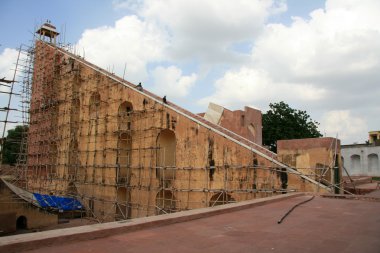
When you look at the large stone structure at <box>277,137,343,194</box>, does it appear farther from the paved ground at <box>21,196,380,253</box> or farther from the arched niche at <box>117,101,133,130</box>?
the arched niche at <box>117,101,133,130</box>

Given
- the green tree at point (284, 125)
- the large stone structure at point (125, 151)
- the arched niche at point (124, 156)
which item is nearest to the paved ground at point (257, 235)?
the large stone structure at point (125, 151)

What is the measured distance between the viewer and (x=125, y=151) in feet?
44.3

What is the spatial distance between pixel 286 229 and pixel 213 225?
3.08 ft

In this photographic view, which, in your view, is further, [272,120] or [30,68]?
[272,120]

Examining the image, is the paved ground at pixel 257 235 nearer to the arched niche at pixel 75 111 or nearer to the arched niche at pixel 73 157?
the arched niche at pixel 73 157

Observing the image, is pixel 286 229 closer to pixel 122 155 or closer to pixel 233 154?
pixel 233 154

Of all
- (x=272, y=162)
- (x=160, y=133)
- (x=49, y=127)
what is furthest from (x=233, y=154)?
(x=49, y=127)

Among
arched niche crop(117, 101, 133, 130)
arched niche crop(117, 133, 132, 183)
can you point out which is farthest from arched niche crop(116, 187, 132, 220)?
arched niche crop(117, 101, 133, 130)

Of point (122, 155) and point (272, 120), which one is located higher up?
point (272, 120)

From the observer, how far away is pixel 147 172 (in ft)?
39.0

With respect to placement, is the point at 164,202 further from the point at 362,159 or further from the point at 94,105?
the point at 362,159

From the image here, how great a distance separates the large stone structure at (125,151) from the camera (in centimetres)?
923

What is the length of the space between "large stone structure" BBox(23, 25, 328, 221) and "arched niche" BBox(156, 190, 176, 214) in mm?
35

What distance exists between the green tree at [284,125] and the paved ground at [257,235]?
848 inches
